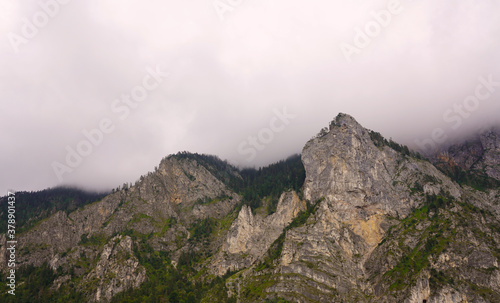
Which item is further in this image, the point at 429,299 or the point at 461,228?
the point at 461,228

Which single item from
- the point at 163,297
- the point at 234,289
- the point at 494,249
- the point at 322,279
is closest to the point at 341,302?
the point at 322,279

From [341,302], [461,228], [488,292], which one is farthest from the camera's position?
[461,228]

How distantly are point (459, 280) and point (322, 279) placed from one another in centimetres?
6642

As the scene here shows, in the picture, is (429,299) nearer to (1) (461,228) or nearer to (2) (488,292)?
(2) (488,292)

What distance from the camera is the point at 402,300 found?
6639 inches

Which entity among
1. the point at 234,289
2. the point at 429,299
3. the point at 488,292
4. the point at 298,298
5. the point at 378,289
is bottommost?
the point at 488,292

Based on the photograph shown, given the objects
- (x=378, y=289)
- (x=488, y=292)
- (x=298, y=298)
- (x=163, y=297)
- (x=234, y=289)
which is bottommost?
(x=488, y=292)

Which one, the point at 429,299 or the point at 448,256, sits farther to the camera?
the point at 448,256

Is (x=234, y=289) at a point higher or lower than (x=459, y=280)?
higher

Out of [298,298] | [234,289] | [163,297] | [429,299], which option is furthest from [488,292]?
[163,297]

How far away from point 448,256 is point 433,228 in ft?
78.0

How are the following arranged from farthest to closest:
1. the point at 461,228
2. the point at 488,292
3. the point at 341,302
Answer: the point at 461,228, the point at 341,302, the point at 488,292

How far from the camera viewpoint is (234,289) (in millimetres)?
193250

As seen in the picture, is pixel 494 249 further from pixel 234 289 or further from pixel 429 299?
pixel 234 289
